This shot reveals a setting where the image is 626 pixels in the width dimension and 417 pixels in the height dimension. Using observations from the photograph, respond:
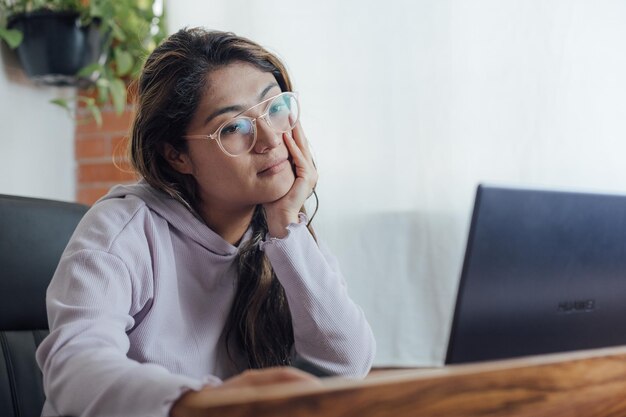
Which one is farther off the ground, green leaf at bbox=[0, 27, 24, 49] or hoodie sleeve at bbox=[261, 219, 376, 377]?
green leaf at bbox=[0, 27, 24, 49]

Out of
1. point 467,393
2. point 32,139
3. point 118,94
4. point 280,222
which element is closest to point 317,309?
point 280,222

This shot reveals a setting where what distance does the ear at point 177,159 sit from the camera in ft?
4.48

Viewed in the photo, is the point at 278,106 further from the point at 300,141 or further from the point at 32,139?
the point at 32,139

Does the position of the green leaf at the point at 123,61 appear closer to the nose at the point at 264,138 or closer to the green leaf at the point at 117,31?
the green leaf at the point at 117,31

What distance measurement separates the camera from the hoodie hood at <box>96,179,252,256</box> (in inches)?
49.7

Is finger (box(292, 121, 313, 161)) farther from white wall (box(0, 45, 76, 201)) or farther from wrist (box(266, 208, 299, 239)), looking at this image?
white wall (box(0, 45, 76, 201))

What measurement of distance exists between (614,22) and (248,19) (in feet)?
3.02

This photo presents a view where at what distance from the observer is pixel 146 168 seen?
1357 millimetres

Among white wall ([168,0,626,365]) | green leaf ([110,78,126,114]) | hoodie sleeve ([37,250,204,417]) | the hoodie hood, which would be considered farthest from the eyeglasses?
green leaf ([110,78,126,114])

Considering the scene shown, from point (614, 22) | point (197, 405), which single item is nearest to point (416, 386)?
point (197, 405)

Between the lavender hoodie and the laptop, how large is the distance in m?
0.40

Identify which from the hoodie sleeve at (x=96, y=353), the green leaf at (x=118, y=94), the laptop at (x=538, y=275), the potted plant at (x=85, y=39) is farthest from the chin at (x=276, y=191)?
the green leaf at (x=118, y=94)

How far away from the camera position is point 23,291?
1279 millimetres

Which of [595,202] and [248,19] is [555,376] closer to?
[595,202]
